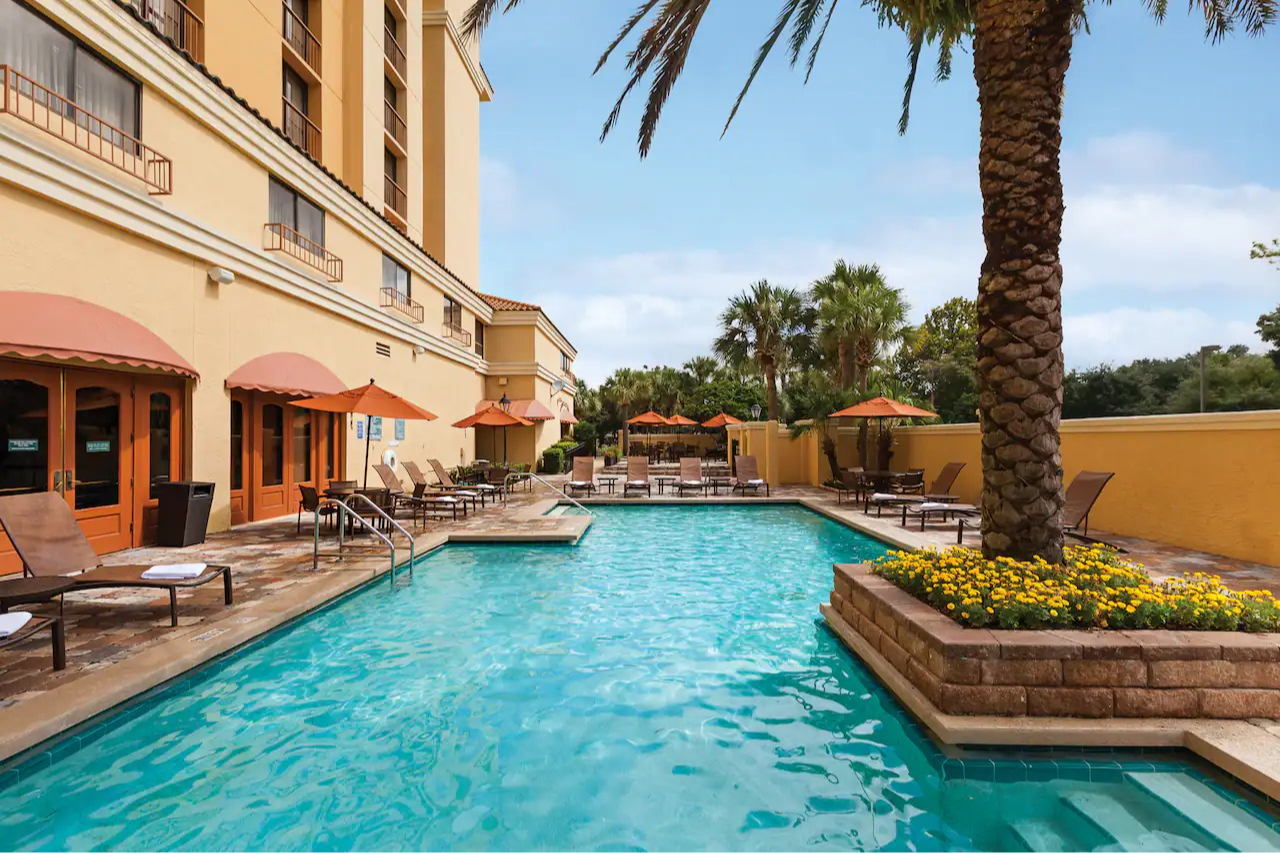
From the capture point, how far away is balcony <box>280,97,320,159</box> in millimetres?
17348

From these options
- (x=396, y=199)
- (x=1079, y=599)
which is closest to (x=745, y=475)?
(x=1079, y=599)

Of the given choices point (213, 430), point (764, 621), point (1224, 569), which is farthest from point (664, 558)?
point (213, 430)

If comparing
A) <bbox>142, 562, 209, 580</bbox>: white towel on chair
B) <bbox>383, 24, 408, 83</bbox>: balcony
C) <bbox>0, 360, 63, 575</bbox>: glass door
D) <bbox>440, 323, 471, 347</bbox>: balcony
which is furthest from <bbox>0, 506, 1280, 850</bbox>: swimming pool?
<bbox>383, 24, 408, 83</bbox>: balcony

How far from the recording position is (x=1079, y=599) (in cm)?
445

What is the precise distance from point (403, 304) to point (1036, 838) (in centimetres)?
1943

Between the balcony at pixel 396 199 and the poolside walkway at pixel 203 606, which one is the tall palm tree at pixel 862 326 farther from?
the balcony at pixel 396 199

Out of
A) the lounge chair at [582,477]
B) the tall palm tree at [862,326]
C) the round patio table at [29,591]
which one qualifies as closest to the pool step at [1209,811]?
the round patio table at [29,591]

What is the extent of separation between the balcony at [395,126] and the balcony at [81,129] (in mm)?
14488

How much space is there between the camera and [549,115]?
11086 mm

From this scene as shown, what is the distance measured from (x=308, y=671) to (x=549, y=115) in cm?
948

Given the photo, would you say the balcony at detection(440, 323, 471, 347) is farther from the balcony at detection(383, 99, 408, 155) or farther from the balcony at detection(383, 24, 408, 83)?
the balcony at detection(383, 24, 408, 83)

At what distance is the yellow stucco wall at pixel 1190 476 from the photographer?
8375 mm

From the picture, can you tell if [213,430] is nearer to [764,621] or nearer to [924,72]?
[764,621]

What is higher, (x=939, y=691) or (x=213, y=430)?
(x=213, y=430)
